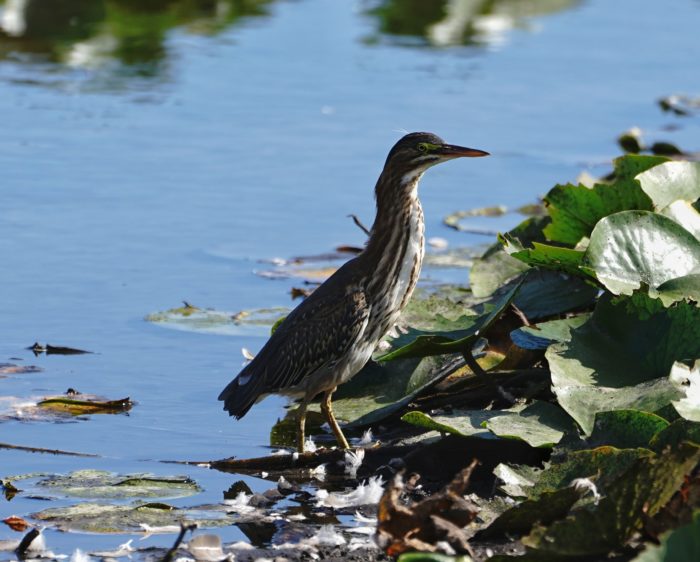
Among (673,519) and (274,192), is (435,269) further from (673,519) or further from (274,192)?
(673,519)

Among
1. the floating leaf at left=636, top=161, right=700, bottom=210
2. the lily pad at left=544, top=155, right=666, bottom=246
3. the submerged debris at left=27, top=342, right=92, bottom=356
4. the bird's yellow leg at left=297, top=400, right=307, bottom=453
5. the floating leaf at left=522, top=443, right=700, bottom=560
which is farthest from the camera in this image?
the submerged debris at left=27, top=342, right=92, bottom=356

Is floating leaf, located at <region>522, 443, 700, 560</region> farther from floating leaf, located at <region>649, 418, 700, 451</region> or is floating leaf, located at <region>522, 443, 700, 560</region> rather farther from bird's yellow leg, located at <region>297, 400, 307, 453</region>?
bird's yellow leg, located at <region>297, 400, 307, 453</region>

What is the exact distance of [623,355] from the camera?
5371 mm

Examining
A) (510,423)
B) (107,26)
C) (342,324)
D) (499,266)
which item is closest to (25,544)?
(510,423)

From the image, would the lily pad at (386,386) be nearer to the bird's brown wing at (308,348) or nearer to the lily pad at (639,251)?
the bird's brown wing at (308,348)

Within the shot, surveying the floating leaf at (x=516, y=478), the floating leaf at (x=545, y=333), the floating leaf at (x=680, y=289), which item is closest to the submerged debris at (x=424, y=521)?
the floating leaf at (x=516, y=478)

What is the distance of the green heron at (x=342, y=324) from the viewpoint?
19.4 ft

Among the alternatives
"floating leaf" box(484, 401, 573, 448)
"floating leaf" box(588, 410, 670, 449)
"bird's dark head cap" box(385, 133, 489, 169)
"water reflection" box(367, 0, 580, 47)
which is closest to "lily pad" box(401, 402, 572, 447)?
"floating leaf" box(484, 401, 573, 448)

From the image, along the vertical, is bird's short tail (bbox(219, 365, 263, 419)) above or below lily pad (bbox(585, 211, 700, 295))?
below

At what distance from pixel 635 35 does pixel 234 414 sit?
994 cm

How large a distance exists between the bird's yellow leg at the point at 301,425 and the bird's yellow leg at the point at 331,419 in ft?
0.31

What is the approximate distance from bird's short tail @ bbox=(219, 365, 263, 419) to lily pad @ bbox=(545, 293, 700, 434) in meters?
1.17

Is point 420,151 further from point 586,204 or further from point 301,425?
point 301,425

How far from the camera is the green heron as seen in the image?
233 inches
